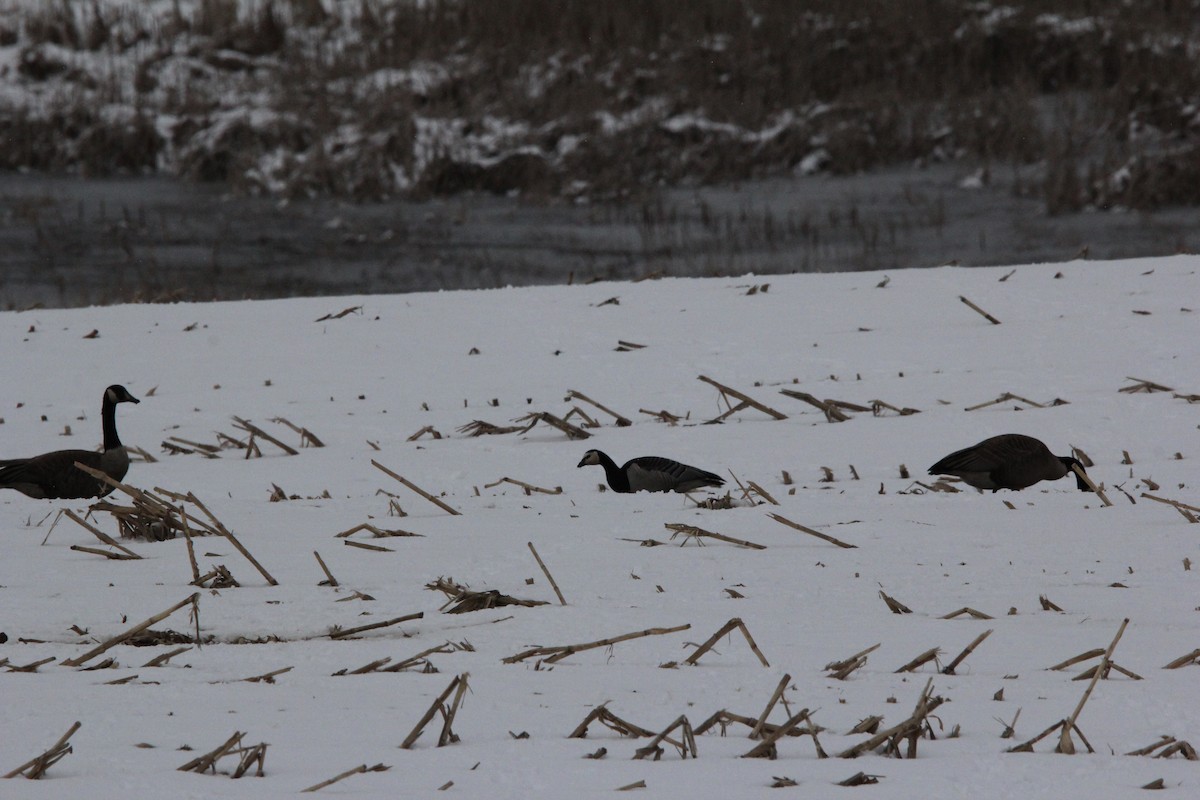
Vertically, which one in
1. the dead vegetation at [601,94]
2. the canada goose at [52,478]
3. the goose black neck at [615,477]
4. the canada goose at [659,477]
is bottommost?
the goose black neck at [615,477]

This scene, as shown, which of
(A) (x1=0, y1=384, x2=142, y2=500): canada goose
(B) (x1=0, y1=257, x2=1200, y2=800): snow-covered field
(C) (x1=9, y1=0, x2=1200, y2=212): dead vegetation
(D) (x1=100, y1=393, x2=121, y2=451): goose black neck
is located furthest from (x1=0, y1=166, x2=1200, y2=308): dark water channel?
(A) (x1=0, y1=384, x2=142, y2=500): canada goose

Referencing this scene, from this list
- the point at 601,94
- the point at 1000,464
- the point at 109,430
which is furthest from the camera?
the point at 601,94

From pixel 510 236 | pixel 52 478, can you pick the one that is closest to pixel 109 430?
pixel 52 478

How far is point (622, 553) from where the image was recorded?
4.97 metres

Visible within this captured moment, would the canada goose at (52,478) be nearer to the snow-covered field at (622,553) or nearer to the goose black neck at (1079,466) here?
the snow-covered field at (622,553)

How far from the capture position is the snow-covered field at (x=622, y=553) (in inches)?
116

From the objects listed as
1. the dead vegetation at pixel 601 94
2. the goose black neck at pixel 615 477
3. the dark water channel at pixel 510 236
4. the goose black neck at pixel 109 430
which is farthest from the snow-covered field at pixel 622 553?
the dead vegetation at pixel 601 94

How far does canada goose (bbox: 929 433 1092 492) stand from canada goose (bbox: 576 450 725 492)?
1137 mm

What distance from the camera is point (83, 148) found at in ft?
73.8

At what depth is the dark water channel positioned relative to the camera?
57.3ft

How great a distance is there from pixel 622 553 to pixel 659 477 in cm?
164

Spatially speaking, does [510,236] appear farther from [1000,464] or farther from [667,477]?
[1000,464]

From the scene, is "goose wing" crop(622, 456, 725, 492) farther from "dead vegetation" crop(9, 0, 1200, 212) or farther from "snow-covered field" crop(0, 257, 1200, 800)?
"dead vegetation" crop(9, 0, 1200, 212)

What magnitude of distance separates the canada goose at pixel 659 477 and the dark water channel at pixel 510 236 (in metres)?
9.86
